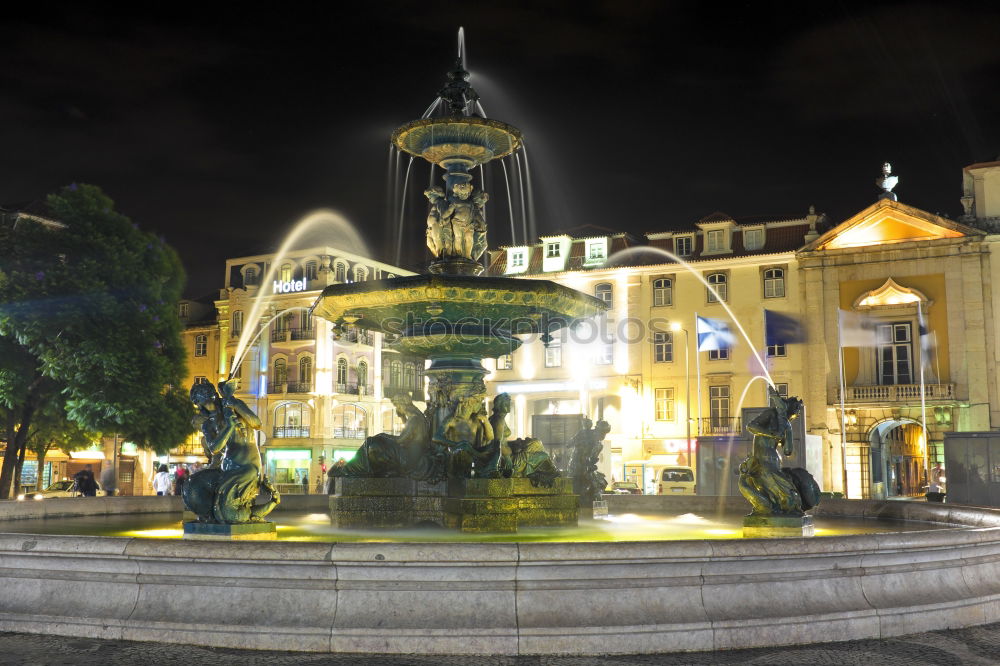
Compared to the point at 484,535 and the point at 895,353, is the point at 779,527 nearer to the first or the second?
the point at 484,535

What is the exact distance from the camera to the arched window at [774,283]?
47656 millimetres

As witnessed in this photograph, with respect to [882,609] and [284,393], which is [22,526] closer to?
[882,609]

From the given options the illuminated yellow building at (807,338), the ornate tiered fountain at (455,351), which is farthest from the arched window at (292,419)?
the ornate tiered fountain at (455,351)

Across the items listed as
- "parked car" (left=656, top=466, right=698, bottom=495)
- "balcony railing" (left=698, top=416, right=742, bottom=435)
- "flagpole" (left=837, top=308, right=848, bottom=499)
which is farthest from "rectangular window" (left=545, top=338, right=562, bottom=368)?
"parked car" (left=656, top=466, right=698, bottom=495)

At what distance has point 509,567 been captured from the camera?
656 cm

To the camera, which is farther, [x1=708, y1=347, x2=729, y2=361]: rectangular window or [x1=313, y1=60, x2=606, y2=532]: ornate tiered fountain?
[x1=708, y1=347, x2=729, y2=361]: rectangular window

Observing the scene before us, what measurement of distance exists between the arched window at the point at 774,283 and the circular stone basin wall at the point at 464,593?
41699 millimetres

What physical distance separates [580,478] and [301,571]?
25.5 ft

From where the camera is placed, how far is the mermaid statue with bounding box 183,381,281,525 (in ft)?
27.8

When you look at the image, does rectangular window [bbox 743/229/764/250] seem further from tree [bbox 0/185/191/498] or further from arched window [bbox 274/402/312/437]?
tree [bbox 0/185/191/498]

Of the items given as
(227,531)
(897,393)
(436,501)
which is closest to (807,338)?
(897,393)

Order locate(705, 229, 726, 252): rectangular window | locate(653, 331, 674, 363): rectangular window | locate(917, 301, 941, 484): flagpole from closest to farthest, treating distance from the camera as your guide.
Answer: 1. locate(917, 301, 941, 484): flagpole
2. locate(653, 331, 674, 363): rectangular window
3. locate(705, 229, 726, 252): rectangular window

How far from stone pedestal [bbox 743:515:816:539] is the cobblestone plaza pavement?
229 cm

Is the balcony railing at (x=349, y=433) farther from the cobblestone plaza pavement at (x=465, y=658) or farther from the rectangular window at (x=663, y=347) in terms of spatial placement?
the cobblestone plaza pavement at (x=465, y=658)
